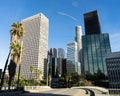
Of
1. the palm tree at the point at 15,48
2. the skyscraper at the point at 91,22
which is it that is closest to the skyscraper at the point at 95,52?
the skyscraper at the point at 91,22

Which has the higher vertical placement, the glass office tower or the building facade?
the glass office tower

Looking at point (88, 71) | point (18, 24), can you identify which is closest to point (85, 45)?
point (88, 71)

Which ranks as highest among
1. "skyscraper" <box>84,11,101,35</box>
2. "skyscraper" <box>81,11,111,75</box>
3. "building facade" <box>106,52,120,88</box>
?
"skyscraper" <box>84,11,101,35</box>

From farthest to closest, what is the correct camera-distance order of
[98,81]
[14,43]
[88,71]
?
[88,71]
[98,81]
[14,43]

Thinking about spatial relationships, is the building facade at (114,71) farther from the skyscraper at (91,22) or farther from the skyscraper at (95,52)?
the skyscraper at (91,22)

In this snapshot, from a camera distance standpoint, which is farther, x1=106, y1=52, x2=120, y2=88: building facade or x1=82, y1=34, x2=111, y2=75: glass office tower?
x1=82, y1=34, x2=111, y2=75: glass office tower

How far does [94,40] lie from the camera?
154m

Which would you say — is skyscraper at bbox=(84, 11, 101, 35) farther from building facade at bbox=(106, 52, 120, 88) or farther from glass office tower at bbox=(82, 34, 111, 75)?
building facade at bbox=(106, 52, 120, 88)

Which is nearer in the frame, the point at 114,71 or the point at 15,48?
the point at 15,48

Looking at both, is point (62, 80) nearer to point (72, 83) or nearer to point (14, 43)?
point (72, 83)

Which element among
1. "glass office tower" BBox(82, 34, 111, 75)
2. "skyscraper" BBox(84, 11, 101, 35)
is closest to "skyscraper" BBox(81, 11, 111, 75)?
"glass office tower" BBox(82, 34, 111, 75)

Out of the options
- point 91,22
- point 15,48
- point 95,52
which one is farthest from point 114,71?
point 91,22

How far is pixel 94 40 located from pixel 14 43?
116 m

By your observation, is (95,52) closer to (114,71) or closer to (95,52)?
(95,52)
